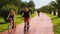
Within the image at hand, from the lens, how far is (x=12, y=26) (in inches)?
518

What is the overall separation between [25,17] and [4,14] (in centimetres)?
1200

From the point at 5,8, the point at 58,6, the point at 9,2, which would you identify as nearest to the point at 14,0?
the point at 9,2

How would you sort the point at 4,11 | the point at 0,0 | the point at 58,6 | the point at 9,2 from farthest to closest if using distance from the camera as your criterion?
the point at 58,6 < the point at 0,0 < the point at 9,2 < the point at 4,11

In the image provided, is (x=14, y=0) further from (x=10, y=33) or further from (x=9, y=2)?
(x=10, y=33)

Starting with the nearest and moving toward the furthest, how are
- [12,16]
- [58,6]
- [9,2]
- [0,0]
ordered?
[12,16], [9,2], [0,0], [58,6]

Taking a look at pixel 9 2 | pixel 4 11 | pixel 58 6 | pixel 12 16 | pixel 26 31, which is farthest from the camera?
pixel 58 6

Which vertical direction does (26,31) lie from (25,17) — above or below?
below

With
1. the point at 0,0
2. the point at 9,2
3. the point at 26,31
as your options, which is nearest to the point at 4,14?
the point at 9,2

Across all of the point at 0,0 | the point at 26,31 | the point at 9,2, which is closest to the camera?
the point at 26,31

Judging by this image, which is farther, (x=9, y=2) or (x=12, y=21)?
(x=9, y=2)

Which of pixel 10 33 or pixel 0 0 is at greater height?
pixel 0 0

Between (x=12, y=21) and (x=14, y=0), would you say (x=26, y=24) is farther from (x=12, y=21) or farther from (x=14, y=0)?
(x=14, y=0)

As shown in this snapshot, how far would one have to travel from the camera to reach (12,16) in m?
13.0

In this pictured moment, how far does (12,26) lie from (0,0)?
1873cm
